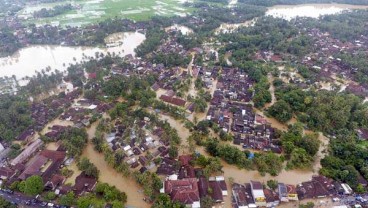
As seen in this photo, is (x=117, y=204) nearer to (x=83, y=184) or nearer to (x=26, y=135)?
(x=83, y=184)

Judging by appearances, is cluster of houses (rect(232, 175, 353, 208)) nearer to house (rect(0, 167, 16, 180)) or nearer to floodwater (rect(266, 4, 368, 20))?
house (rect(0, 167, 16, 180))

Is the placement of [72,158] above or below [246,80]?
below

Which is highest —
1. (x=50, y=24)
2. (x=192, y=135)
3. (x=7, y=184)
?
(x=50, y=24)

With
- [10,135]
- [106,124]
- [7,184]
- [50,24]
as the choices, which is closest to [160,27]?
[50,24]

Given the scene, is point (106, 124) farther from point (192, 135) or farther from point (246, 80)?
point (246, 80)

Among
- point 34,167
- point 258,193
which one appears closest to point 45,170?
point 34,167

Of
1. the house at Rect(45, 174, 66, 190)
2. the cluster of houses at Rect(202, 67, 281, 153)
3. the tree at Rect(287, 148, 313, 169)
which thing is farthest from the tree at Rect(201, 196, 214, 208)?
the house at Rect(45, 174, 66, 190)

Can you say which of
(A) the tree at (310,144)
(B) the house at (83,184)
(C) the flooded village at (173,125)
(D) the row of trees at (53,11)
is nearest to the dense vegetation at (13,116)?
(C) the flooded village at (173,125)
